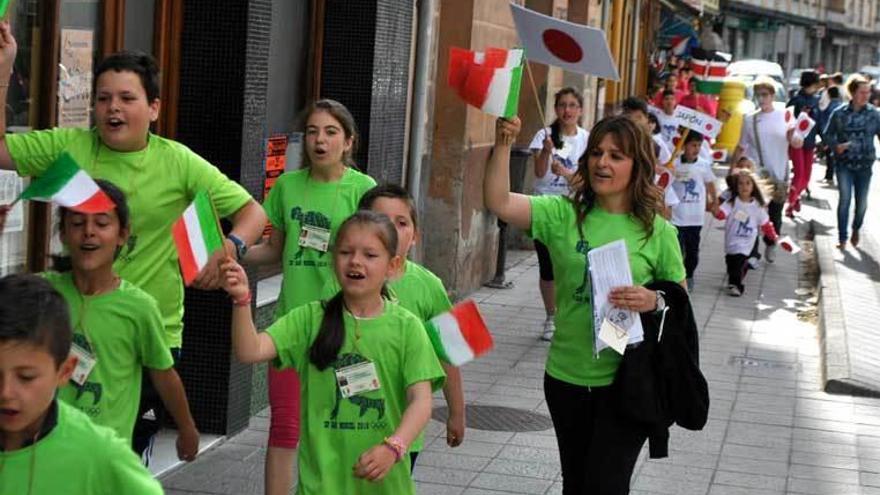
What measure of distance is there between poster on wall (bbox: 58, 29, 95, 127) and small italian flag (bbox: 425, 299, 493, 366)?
2.79 meters

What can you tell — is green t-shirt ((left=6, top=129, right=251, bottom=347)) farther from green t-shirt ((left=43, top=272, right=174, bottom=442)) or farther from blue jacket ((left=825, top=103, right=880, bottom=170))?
blue jacket ((left=825, top=103, right=880, bottom=170))

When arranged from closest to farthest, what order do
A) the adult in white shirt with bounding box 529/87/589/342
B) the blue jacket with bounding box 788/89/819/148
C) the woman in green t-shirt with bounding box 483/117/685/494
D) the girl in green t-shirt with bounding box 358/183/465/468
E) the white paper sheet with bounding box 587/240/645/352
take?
1. the girl in green t-shirt with bounding box 358/183/465/468
2. the white paper sheet with bounding box 587/240/645/352
3. the woman in green t-shirt with bounding box 483/117/685/494
4. the adult in white shirt with bounding box 529/87/589/342
5. the blue jacket with bounding box 788/89/819/148

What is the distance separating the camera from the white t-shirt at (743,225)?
15.4 metres

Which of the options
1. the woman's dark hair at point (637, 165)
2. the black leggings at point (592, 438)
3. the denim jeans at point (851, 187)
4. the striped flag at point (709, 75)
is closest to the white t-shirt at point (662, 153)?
the denim jeans at point (851, 187)

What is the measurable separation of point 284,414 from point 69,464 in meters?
3.21

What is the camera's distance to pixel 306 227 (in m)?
6.73

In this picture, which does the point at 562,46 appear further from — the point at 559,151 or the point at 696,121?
the point at 696,121

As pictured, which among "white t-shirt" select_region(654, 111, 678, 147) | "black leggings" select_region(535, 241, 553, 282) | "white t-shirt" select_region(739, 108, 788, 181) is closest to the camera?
"black leggings" select_region(535, 241, 553, 282)

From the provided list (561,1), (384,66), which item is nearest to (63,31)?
(384,66)

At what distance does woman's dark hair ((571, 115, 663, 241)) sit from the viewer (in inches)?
236

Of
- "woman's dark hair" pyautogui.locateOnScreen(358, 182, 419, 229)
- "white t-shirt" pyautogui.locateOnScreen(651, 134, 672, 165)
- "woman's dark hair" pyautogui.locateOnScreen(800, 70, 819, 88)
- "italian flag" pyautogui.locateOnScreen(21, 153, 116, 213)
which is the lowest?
"white t-shirt" pyautogui.locateOnScreen(651, 134, 672, 165)

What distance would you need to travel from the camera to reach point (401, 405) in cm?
503

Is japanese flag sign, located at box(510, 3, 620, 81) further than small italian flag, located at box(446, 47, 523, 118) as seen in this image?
Yes

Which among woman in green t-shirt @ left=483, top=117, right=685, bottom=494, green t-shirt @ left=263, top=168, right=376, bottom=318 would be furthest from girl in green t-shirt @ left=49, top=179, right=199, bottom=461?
green t-shirt @ left=263, top=168, right=376, bottom=318
